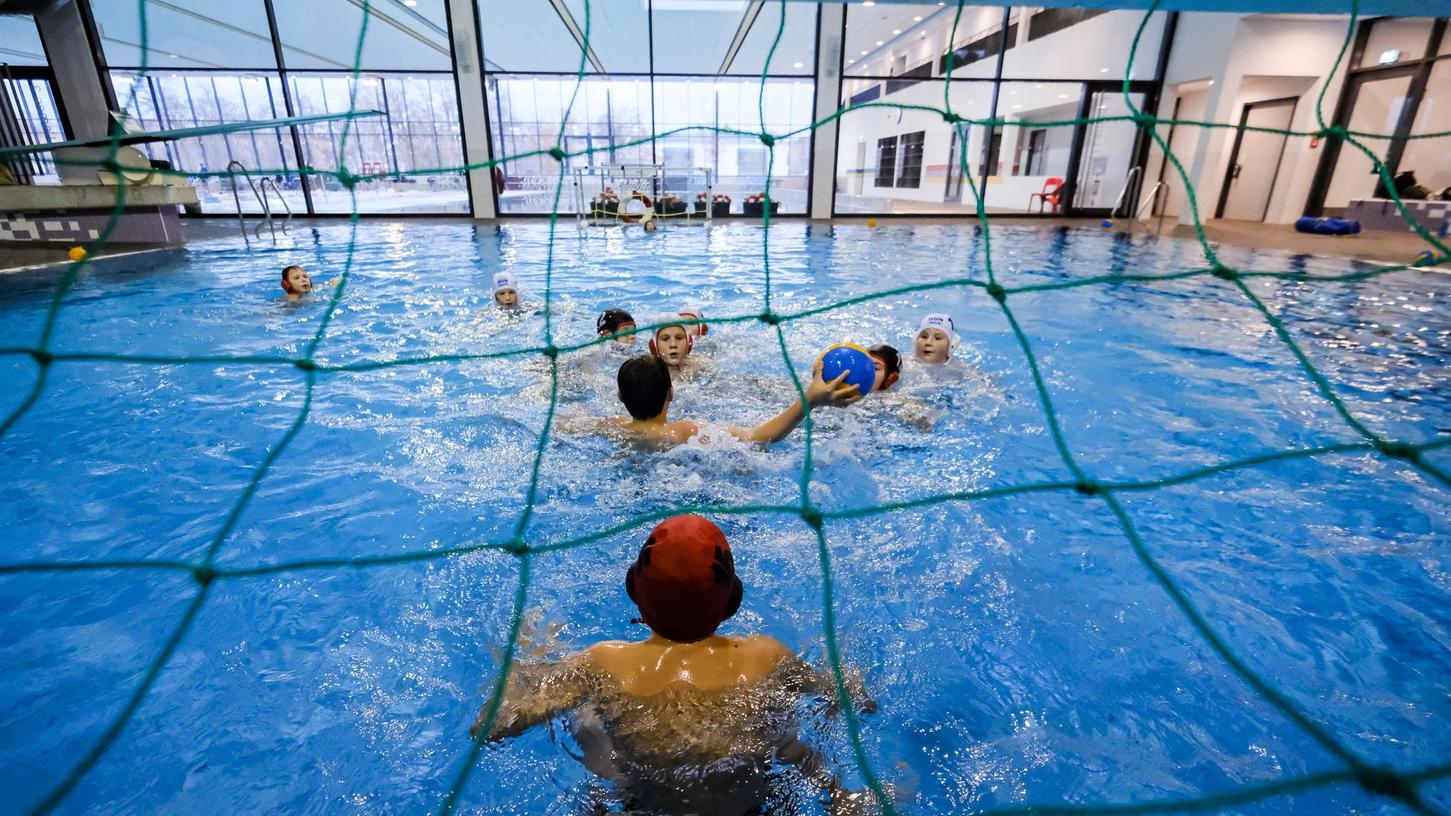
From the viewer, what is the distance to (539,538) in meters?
2.63

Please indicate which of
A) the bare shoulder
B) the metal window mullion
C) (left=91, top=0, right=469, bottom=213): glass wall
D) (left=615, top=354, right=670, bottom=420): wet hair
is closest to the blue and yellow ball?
the bare shoulder

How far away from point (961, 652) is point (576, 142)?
2090cm

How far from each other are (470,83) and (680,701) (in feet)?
45.3

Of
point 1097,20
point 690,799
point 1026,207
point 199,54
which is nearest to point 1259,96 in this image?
point 1097,20

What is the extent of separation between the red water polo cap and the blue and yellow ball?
72.5 inches

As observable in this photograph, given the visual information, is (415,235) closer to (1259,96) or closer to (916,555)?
(916,555)

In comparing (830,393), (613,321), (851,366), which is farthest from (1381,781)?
(613,321)

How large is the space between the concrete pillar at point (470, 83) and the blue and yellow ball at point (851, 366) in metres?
11.2

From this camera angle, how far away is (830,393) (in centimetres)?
276

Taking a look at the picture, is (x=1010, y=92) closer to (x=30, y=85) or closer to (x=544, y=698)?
(x=544, y=698)

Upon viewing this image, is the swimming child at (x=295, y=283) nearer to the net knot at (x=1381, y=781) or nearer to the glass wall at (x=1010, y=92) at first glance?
the net knot at (x=1381, y=781)

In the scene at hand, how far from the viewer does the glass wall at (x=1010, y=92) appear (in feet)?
48.0

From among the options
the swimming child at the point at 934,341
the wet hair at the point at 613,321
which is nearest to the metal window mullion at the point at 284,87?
the wet hair at the point at 613,321

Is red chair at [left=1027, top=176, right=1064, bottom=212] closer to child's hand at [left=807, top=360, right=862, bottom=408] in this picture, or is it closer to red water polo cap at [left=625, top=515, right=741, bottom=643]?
child's hand at [left=807, top=360, right=862, bottom=408]
